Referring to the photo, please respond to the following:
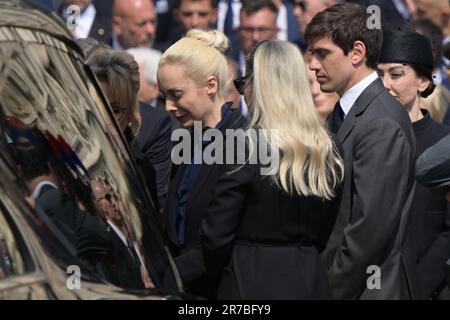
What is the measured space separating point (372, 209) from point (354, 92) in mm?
687

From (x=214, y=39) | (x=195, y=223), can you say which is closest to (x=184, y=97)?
(x=214, y=39)

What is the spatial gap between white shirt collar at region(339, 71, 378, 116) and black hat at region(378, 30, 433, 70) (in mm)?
882

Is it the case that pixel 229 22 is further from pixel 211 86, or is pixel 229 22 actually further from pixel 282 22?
pixel 211 86

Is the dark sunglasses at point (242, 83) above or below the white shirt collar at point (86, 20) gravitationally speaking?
above

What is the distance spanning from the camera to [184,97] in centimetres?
592

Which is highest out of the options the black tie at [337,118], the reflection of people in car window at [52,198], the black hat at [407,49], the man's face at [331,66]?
the reflection of people in car window at [52,198]

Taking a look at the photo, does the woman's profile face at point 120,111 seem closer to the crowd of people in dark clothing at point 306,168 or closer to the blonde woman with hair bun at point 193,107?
the crowd of people in dark clothing at point 306,168

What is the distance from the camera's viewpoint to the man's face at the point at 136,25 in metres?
9.82

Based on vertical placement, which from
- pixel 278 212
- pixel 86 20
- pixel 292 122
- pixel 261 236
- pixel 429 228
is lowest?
pixel 429 228

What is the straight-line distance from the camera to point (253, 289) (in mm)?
4887

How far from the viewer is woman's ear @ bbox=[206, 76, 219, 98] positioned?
590cm

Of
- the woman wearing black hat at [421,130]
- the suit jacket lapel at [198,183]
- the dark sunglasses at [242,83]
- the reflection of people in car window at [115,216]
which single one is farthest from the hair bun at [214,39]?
the reflection of people in car window at [115,216]

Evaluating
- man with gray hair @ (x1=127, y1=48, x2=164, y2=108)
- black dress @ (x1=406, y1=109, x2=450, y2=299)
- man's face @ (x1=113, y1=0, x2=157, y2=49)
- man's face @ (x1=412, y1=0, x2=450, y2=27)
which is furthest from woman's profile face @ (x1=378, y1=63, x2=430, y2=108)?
man's face @ (x1=113, y1=0, x2=157, y2=49)
